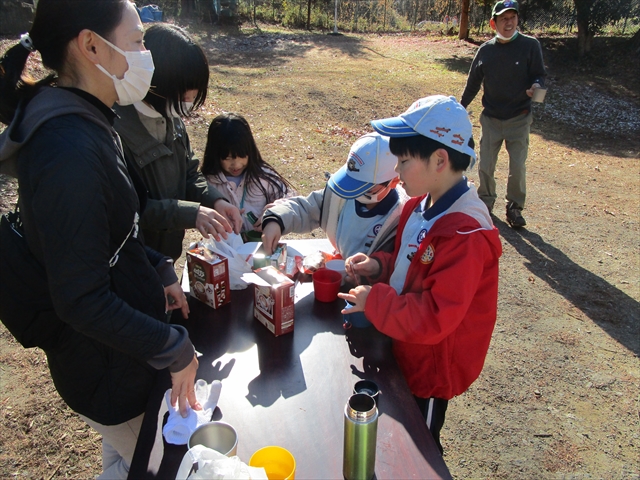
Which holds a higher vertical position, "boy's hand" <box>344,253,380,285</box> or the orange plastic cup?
"boy's hand" <box>344,253,380,285</box>

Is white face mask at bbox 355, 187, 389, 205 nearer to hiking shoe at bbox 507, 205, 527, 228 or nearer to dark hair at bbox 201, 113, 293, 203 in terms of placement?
dark hair at bbox 201, 113, 293, 203

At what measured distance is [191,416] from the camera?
1.48 meters

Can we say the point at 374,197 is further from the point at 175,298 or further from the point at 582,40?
the point at 582,40

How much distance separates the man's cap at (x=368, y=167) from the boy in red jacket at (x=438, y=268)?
0.28 m

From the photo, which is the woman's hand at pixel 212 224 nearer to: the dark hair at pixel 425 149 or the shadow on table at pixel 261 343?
the shadow on table at pixel 261 343

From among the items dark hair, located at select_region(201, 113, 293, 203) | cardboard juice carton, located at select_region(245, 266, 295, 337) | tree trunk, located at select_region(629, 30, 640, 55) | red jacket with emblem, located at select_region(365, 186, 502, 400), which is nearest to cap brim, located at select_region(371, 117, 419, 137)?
red jacket with emblem, located at select_region(365, 186, 502, 400)

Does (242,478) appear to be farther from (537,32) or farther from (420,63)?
(537,32)

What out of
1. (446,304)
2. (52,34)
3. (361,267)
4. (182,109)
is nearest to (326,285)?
(361,267)

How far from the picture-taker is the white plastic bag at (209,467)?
1047 mm

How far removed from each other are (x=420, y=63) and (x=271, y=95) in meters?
6.39

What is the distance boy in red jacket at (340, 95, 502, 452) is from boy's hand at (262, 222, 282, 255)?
0.70 m

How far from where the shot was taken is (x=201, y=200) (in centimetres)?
255

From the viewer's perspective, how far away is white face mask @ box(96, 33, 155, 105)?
4.72 ft

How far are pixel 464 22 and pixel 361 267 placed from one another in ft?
61.1
